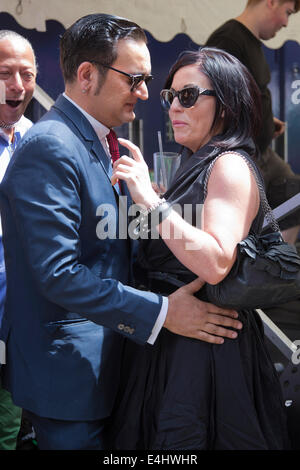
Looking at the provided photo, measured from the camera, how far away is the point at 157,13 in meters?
3.36

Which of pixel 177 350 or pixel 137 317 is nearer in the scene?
pixel 137 317

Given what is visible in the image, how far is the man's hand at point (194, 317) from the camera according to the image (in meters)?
1.69

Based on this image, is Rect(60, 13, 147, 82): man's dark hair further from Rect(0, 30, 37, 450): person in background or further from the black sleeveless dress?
Rect(0, 30, 37, 450): person in background

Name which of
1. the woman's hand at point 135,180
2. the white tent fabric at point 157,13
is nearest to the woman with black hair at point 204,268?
the woman's hand at point 135,180

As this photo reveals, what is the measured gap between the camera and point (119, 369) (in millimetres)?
1850

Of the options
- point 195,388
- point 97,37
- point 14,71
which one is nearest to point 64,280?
point 195,388

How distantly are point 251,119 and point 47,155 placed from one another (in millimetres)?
710

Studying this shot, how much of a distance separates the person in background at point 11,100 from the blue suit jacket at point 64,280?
30.5 inches

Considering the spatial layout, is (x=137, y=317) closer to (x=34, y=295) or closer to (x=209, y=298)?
(x=209, y=298)

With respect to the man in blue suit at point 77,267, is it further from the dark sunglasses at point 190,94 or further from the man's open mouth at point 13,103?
the man's open mouth at point 13,103

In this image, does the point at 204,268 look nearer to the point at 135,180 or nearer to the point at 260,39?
the point at 135,180

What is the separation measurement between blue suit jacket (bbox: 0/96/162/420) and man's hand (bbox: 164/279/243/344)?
0.21ft

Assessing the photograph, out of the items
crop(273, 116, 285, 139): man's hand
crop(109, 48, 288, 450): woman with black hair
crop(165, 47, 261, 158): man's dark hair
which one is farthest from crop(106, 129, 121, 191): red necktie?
crop(273, 116, 285, 139): man's hand

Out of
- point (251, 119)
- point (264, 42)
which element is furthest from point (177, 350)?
point (264, 42)
